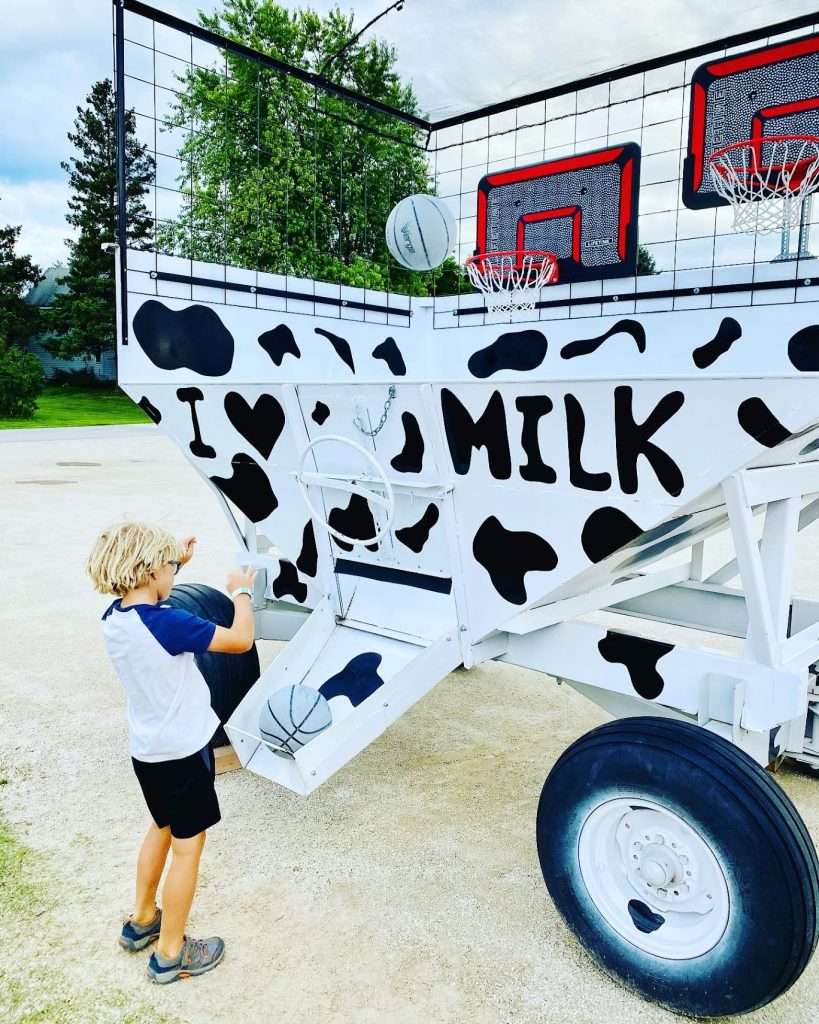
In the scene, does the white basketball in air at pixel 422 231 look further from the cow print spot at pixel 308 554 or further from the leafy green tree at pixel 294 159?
the cow print spot at pixel 308 554

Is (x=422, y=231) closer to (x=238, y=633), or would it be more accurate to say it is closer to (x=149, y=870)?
(x=238, y=633)

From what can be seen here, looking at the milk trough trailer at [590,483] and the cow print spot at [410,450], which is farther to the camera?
the cow print spot at [410,450]

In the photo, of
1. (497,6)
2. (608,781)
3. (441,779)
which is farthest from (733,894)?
(497,6)

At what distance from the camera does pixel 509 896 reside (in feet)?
8.39

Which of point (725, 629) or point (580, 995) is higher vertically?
point (725, 629)

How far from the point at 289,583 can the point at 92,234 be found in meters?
35.7

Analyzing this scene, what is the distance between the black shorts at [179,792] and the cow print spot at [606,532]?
1217 mm

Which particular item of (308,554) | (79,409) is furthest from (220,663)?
(79,409)

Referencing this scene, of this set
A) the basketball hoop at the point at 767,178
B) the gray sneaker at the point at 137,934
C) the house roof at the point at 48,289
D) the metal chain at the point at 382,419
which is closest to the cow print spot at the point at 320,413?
the metal chain at the point at 382,419

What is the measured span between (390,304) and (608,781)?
2.89 m

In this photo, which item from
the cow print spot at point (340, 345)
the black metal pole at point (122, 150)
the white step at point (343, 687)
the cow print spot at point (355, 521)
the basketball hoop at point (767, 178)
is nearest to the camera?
the white step at point (343, 687)

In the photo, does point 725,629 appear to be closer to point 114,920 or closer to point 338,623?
point 338,623

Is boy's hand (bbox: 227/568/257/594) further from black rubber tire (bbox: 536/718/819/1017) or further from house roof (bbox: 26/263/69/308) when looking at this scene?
house roof (bbox: 26/263/69/308)

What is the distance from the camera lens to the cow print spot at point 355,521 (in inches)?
115
